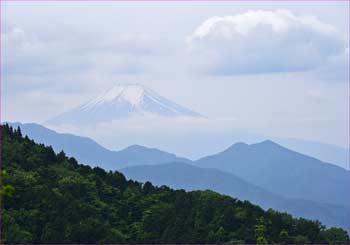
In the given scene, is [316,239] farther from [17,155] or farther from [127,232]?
[17,155]

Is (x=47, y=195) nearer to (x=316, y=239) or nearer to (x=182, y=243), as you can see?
(x=182, y=243)

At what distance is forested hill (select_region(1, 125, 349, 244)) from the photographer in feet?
111

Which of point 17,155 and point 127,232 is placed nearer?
point 127,232

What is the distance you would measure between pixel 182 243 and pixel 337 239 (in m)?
7.34

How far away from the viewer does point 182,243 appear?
34438 millimetres

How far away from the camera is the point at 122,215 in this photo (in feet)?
131

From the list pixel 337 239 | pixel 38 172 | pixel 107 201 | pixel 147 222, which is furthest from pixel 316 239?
pixel 38 172

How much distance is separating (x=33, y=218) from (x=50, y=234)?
67.3 inches

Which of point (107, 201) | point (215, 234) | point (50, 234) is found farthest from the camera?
point (107, 201)

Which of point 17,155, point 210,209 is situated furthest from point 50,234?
point 17,155

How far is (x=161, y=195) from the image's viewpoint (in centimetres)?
4103

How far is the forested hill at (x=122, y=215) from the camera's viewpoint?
33969 mm

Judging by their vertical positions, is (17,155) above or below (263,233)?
above

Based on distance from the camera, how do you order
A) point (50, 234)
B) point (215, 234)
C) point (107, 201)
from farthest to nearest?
point (107, 201) < point (215, 234) < point (50, 234)
